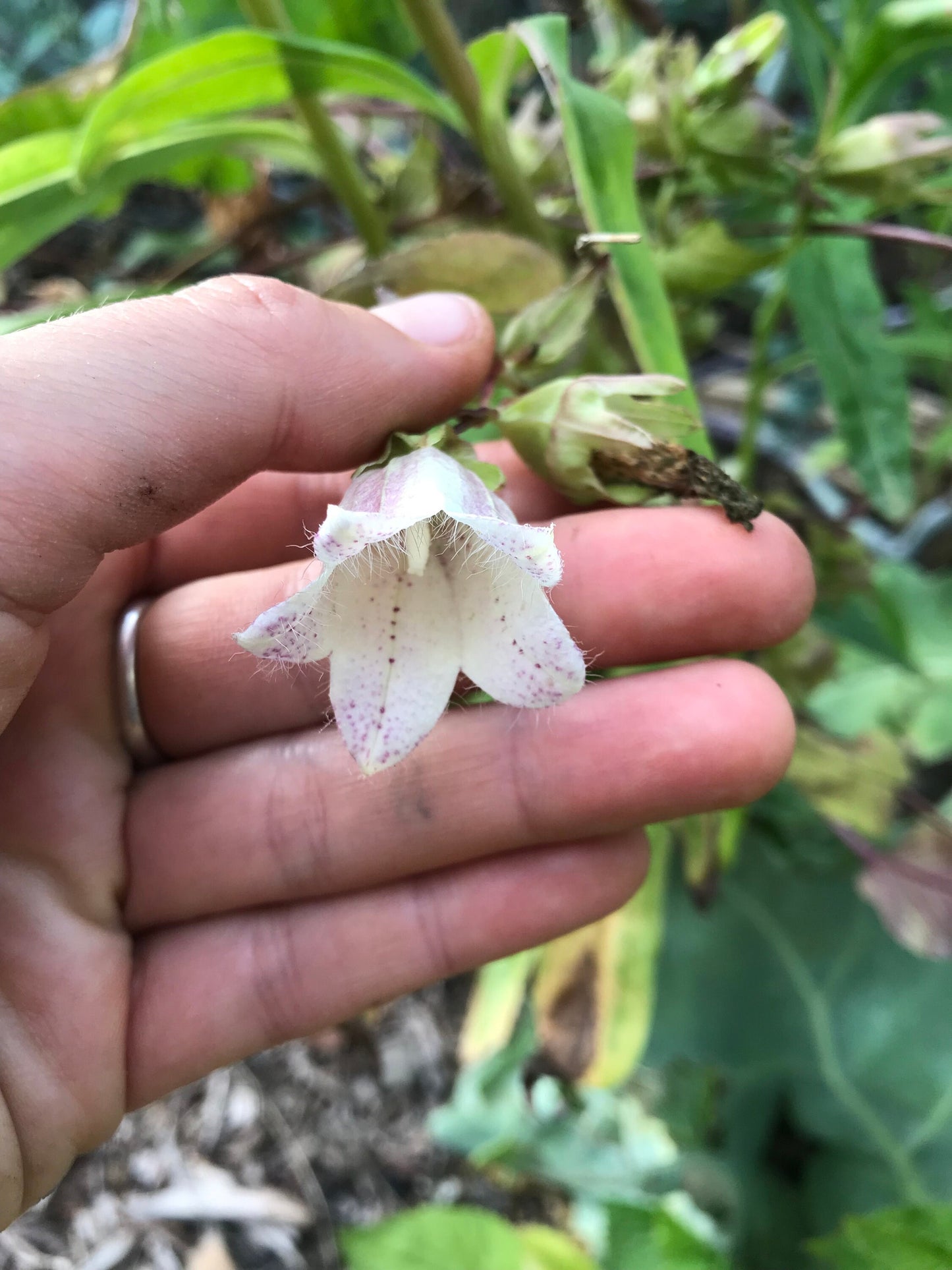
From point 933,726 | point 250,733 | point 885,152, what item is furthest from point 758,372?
point 250,733

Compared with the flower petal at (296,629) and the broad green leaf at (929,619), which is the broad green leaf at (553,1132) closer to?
the broad green leaf at (929,619)

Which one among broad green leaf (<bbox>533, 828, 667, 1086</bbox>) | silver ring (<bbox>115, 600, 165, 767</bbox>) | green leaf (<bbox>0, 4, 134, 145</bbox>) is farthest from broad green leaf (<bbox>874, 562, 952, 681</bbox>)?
green leaf (<bbox>0, 4, 134, 145</bbox>)

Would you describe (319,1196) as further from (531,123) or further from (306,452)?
(531,123)

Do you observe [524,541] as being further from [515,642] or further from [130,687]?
[130,687]

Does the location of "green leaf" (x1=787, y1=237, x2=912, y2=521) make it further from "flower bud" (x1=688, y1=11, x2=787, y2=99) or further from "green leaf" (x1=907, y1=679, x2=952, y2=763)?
"green leaf" (x1=907, y1=679, x2=952, y2=763)

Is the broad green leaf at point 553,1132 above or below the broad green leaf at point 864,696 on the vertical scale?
below

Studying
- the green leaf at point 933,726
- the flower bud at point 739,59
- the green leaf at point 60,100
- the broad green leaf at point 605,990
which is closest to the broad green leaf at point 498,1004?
the broad green leaf at point 605,990

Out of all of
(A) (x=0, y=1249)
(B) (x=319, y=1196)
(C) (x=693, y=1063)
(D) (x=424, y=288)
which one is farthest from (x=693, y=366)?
(A) (x=0, y=1249)
